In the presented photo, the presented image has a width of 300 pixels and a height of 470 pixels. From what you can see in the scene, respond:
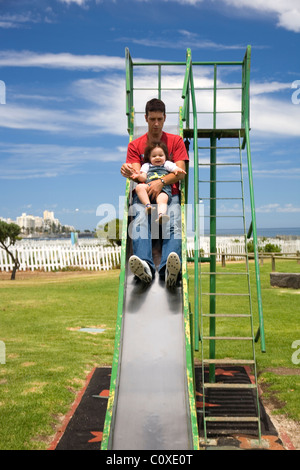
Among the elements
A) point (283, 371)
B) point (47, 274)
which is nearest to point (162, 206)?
point (283, 371)

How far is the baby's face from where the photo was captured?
6238mm

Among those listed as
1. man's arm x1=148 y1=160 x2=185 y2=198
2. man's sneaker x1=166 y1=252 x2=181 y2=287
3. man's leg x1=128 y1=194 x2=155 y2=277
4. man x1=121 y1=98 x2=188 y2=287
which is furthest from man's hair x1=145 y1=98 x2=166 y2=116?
man's sneaker x1=166 y1=252 x2=181 y2=287

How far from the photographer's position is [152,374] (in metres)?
4.71

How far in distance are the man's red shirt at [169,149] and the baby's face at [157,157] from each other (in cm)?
18

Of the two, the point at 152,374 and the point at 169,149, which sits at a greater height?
the point at 169,149

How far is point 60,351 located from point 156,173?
4.69 meters

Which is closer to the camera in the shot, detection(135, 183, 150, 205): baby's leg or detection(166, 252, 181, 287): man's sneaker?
detection(166, 252, 181, 287): man's sneaker

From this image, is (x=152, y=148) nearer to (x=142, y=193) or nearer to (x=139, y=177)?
(x=139, y=177)

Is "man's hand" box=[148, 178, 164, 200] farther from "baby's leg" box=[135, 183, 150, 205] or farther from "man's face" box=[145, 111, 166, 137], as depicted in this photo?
"man's face" box=[145, 111, 166, 137]

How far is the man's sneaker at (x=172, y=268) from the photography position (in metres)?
5.29

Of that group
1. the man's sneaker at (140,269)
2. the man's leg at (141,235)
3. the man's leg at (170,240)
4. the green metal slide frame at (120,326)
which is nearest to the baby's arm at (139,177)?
the green metal slide frame at (120,326)
